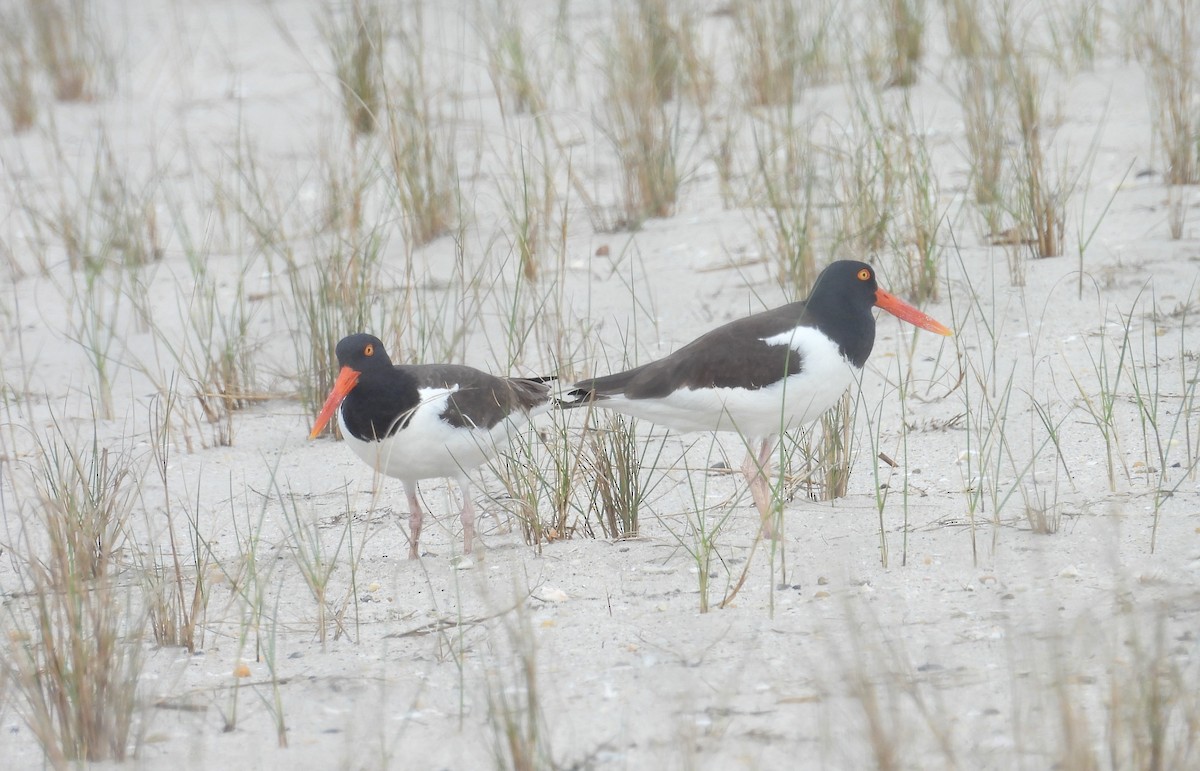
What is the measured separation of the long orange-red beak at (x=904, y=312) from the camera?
4492mm

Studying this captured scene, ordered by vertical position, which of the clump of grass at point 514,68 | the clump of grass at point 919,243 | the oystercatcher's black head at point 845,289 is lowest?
the oystercatcher's black head at point 845,289

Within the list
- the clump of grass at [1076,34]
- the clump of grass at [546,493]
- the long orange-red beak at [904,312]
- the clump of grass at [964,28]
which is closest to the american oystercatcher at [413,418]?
the clump of grass at [546,493]

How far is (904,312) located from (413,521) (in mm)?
1705

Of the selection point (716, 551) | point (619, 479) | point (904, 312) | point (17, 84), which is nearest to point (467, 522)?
point (619, 479)

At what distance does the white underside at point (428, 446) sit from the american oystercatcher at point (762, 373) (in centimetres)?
33

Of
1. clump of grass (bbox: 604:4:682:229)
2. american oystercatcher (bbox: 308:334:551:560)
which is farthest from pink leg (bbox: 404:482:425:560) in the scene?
clump of grass (bbox: 604:4:682:229)

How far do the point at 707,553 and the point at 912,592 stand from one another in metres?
0.50

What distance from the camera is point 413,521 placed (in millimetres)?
4184

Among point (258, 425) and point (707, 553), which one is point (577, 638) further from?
point (258, 425)

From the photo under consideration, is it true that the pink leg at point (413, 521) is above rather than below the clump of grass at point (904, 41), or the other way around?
below

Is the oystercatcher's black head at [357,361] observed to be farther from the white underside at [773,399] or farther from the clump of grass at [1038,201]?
the clump of grass at [1038,201]

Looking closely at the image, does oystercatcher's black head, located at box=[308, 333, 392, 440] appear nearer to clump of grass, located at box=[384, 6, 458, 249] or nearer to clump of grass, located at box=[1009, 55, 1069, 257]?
clump of grass, located at box=[384, 6, 458, 249]

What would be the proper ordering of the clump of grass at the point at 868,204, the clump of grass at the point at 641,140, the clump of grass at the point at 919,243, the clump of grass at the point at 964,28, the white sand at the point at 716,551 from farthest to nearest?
the clump of grass at the point at 964,28 → the clump of grass at the point at 641,140 → the clump of grass at the point at 868,204 → the clump of grass at the point at 919,243 → the white sand at the point at 716,551

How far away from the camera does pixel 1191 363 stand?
474 cm
